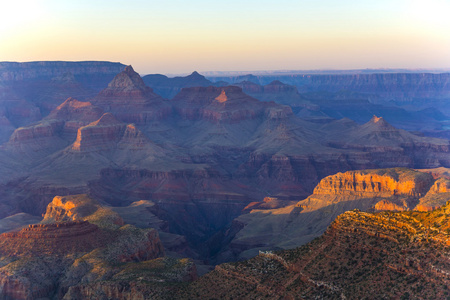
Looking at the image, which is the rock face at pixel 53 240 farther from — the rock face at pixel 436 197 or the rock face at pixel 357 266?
the rock face at pixel 436 197

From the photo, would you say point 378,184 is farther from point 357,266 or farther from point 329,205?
point 357,266

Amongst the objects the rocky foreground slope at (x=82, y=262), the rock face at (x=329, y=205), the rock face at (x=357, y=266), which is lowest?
the rock face at (x=329, y=205)

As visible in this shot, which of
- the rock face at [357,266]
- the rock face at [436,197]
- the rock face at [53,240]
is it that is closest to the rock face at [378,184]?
the rock face at [436,197]

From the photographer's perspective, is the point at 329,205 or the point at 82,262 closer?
the point at 82,262

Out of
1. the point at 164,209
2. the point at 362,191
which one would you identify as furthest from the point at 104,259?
the point at 164,209

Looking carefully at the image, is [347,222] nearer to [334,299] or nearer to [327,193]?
[334,299]

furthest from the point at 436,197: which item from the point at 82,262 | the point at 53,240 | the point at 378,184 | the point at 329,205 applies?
the point at 53,240

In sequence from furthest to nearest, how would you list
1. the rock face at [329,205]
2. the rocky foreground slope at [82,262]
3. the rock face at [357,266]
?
the rock face at [329,205]
the rocky foreground slope at [82,262]
the rock face at [357,266]

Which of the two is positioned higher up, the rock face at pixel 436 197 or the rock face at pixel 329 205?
the rock face at pixel 436 197

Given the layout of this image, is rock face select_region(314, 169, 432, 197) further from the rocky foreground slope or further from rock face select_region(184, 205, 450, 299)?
rock face select_region(184, 205, 450, 299)
